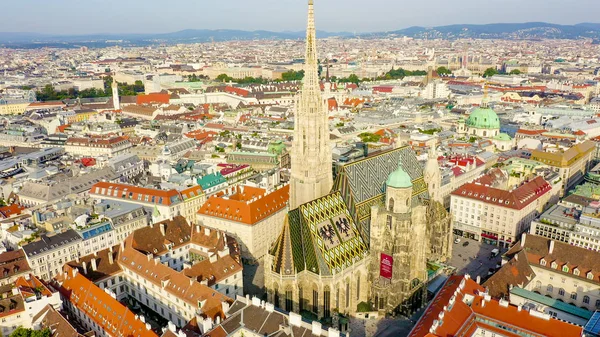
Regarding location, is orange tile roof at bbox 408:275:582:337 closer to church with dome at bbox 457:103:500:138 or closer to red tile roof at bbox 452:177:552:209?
red tile roof at bbox 452:177:552:209

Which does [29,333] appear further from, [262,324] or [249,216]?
[249,216]

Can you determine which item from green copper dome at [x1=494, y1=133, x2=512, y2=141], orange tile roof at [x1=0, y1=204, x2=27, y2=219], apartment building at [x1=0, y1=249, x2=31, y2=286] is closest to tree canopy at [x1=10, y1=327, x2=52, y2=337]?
apartment building at [x1=0, y1=249, x2=31, y2=286]

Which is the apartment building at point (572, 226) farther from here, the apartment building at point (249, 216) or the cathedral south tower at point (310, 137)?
the apartment building at point (249, 216)

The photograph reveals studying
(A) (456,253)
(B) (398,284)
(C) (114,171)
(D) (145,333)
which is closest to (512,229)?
(A) (456,253)

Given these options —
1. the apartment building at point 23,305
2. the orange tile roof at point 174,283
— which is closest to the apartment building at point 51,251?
the orange tile roof at point 174,283

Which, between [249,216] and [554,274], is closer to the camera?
[554,274]

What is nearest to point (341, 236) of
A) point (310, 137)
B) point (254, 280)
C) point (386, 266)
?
point (386, 266)
